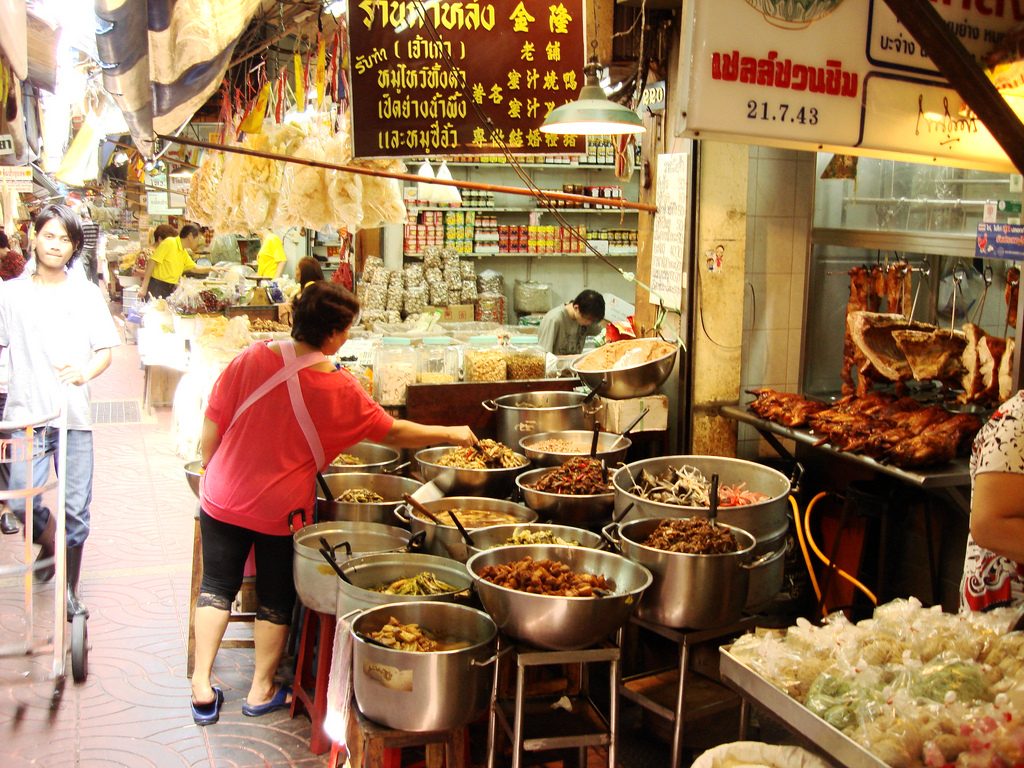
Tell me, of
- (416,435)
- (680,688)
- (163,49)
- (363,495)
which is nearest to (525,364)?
(416,435)

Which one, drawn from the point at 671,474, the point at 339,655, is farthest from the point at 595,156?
the point at 339,655

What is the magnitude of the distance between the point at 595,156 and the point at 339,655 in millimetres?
9990

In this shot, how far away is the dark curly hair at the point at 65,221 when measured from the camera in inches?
208

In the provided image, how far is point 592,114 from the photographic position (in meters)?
4.34

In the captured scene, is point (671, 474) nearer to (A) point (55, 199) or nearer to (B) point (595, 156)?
(B) point (595, 156)

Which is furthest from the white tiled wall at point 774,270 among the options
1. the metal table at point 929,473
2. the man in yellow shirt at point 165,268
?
the man in yellow shirt at point 165,268

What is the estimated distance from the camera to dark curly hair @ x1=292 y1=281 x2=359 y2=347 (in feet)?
14.2

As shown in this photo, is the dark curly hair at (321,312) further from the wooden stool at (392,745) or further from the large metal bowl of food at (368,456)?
the wooden stool at (392,745)

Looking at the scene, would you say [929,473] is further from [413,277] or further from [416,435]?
[413,277]

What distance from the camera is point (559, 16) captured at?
206 inches

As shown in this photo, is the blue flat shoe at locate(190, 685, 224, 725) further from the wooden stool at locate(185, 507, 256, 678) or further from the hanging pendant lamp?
the hanging pendant lamp

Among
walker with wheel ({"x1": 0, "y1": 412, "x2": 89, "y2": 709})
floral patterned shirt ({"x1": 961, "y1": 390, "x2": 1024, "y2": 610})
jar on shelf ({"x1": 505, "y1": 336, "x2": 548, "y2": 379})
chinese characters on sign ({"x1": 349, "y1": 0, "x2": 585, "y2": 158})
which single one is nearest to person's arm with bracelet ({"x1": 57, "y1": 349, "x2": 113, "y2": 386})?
walker with wheel ({"x1": 0, "y1": 412, "x2": 89, "y2": 709})

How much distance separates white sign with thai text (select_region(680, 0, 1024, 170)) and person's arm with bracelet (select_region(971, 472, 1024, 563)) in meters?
1.02

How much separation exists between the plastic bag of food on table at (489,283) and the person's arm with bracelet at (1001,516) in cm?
975
